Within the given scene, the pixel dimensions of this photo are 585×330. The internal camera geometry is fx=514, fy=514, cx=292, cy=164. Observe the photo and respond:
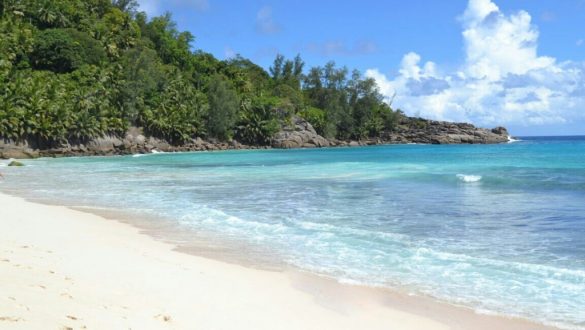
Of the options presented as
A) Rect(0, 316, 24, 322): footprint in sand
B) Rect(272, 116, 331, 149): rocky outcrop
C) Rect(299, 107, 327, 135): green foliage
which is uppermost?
Rect(299, 107, 327, 135): green foliage

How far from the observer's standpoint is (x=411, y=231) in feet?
43.5

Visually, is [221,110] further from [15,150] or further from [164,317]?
[164,317]

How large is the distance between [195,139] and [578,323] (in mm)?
75454

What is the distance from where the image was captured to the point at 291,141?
305ft

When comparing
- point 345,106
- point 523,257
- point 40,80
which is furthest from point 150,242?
point 345,106

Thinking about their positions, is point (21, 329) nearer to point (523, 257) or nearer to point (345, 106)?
point (523, 257)

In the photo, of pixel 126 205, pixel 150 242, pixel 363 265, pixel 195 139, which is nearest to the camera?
pixel 363 265

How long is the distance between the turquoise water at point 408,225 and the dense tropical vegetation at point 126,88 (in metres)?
32.5

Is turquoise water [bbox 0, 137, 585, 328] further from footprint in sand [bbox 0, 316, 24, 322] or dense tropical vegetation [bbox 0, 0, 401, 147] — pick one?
dense tropical vegetation [bbox 0, 0, 401, 147]

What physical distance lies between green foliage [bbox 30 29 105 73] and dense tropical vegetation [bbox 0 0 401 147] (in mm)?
134

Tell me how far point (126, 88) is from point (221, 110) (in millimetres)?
16429

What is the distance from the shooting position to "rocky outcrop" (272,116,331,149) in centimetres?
9186

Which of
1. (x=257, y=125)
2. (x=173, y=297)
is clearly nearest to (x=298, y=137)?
(x=257, y=125)

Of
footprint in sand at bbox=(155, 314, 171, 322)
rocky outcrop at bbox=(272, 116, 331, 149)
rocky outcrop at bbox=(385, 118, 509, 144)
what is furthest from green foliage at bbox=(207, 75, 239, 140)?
footprint in sand at bbox=(155, 314, 171, 322)
